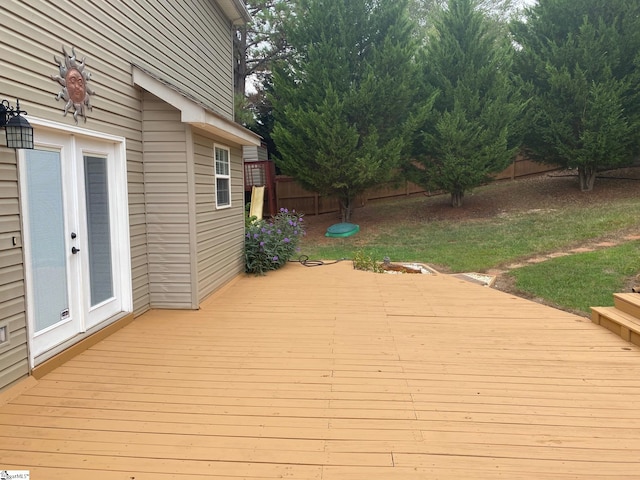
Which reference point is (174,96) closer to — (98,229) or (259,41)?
(98,229)

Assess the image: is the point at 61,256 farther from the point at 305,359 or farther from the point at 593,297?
the point at 593,297

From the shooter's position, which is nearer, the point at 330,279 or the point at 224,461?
the point at 224,461

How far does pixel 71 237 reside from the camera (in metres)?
4.09

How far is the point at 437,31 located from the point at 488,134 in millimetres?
4087

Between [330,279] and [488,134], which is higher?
[488,134]

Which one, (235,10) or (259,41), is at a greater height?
(259,41)

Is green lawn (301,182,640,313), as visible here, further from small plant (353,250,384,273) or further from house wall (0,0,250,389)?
house wall (0,0,250,389)

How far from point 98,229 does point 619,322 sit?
17.9 ft

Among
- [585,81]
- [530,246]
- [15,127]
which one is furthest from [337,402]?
[585,81]

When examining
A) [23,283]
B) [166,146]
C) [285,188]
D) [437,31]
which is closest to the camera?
[23,283]

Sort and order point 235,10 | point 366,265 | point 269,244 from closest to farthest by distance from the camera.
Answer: point 235,10 < point 269,244 < point 366,265

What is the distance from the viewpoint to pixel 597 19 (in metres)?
14.4

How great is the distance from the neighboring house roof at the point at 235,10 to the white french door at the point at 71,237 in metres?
4.42

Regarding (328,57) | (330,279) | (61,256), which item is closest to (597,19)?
(328,57)
